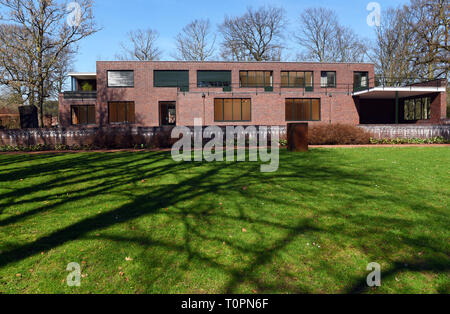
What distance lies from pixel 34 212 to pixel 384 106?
3701 cm

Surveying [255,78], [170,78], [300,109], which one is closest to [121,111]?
[170,78]

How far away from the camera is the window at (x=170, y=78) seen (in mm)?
32219

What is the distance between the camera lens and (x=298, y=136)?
13.9m

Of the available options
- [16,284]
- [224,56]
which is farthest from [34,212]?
[224,56]

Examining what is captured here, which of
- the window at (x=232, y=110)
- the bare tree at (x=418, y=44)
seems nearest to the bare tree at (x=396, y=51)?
the bare tree at (x=418, y=44)

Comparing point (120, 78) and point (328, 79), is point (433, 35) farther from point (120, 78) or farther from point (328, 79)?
point (120, 78)

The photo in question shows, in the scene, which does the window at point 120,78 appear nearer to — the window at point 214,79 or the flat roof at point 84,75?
the flat roof at point 84,75

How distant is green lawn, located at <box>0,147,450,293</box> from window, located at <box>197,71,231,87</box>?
82.1 ft

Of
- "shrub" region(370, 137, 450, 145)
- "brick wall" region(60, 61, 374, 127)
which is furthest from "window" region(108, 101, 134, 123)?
"shrub" region(370, 137, 450, 145)

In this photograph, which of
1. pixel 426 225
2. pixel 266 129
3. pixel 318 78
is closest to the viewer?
pixel 426 225

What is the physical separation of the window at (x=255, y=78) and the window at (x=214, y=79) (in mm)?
1525

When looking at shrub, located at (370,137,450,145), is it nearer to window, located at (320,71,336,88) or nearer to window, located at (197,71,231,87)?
window, located at (320,71,336,88)

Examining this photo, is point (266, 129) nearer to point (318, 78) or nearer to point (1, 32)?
point (318, 78)

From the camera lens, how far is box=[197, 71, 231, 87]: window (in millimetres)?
32688
